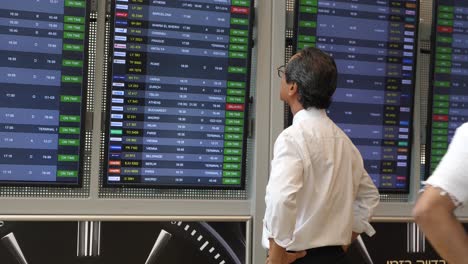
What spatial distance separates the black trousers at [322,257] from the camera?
83.5 inches

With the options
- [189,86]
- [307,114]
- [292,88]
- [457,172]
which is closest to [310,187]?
[307,114]

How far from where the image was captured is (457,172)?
43.1 inches

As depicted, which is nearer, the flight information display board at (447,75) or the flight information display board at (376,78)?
the flight information display board at (376,78)

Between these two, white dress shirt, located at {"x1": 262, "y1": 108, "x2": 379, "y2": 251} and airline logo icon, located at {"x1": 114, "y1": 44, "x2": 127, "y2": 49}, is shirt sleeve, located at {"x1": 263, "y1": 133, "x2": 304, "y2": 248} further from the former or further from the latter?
airline logo icon, located at {"x1": 114, "y1": 44, "x2": 127, "y2": 49}

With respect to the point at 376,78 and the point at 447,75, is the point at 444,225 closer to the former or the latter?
the point at 376,78

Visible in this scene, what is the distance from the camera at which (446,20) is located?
10.3 feet

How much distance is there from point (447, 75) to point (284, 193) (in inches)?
64.2

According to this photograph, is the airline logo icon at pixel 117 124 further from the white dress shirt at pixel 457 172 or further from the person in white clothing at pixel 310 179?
the white dress shirt at pixel 457 172

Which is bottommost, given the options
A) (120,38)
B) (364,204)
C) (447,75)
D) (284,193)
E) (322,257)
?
(322,257)

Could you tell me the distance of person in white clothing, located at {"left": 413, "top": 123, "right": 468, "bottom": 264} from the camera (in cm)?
110

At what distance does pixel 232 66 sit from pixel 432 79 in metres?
1.14

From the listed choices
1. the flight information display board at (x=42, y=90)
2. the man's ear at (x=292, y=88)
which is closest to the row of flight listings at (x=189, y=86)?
the flight information display board at (x=42, y=90)

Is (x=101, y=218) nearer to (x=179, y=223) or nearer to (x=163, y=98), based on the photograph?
(x=179, y=223)

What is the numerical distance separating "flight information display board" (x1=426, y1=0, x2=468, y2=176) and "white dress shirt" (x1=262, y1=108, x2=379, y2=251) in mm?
1070
